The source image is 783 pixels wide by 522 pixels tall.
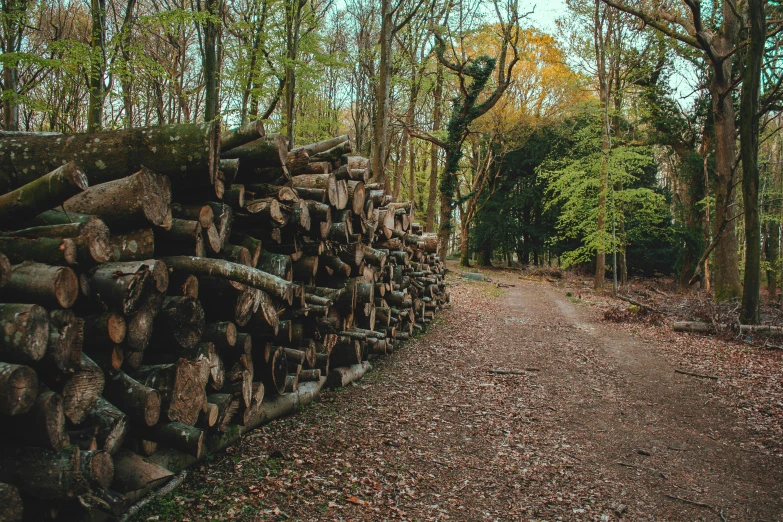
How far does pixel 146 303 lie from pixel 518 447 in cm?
347

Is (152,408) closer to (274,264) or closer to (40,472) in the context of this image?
(40,472)

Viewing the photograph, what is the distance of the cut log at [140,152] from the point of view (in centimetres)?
352

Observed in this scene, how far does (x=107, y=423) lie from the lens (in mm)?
2744

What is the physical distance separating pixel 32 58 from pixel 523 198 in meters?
25.1

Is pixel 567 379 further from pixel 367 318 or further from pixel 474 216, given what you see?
pixel 474 216

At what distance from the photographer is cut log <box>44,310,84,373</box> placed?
94.9 inches

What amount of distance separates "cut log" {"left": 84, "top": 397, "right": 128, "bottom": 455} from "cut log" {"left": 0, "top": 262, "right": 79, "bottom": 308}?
0.68 meters

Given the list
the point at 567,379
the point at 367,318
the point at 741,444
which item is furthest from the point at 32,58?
the point at 741,444

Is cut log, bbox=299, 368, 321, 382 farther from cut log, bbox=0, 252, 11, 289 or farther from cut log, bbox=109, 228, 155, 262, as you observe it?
cut log, bbox=0, 252, 11, 289

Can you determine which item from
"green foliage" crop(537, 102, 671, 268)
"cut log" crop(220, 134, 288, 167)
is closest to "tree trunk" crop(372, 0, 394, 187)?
"green foliage" crop(537, 102, 671, 268)

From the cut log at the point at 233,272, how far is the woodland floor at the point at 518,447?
4.53ft

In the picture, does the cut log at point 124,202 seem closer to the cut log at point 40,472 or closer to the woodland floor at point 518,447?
the cut log at point 40,472

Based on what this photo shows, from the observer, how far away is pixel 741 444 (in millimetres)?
4703

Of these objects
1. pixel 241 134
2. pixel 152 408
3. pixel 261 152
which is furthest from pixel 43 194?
pixel 261 152
